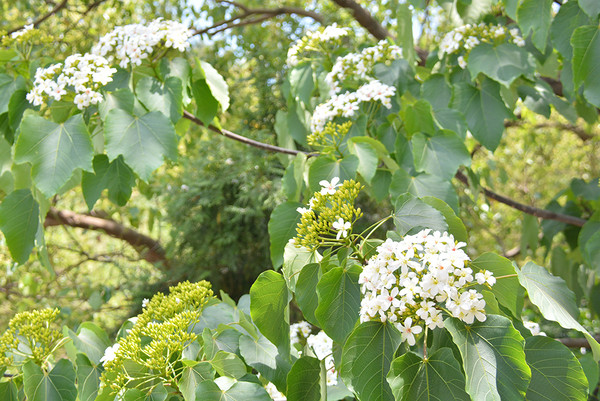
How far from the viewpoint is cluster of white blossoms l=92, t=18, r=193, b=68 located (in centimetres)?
153

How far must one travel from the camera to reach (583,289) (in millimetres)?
2582

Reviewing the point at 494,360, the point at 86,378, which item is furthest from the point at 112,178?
the point at 494,360

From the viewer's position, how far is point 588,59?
5.00 feet

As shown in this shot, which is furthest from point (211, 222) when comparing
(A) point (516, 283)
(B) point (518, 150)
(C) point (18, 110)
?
(B) point (518, 150)

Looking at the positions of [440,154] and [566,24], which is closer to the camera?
[440,154]

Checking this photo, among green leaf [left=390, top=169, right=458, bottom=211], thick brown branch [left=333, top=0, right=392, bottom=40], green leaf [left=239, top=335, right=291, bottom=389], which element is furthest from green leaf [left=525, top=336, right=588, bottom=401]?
thick brown branch [left=333, top=0, right=392, bottom=40]

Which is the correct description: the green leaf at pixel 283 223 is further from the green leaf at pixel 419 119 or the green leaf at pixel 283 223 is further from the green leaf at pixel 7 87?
the green leaf at pixel 7 87

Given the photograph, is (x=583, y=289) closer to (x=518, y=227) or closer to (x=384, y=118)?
(x=384, y=118)

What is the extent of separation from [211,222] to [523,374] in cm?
274

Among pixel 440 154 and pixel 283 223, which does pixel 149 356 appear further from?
pixel 440 154

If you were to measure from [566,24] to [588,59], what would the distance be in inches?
9.8

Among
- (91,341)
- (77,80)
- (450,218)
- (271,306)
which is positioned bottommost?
(91,341)

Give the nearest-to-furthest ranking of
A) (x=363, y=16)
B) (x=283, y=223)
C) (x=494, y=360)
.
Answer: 1. (x=494, y=360)
2. (x=283, y=223)
3. (x=363, y=16)

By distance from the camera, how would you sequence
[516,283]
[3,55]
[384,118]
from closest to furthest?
[516,283], [3,55], [384,118]
